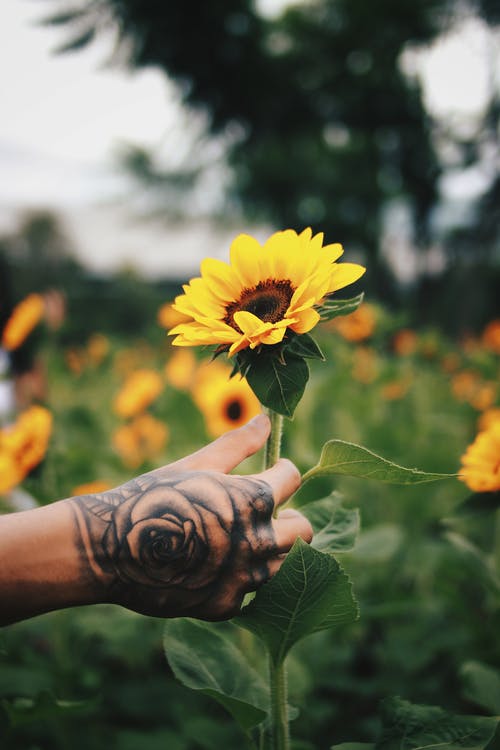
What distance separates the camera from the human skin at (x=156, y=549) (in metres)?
0.59

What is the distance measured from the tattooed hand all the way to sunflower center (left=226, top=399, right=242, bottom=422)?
102cm

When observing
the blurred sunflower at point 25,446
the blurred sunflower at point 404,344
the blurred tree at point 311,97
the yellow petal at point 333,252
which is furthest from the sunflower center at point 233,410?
the blurred tree at point 311,97

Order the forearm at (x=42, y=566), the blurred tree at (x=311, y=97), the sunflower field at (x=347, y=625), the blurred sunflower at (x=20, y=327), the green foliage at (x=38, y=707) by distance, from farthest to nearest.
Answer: the blurred tree at (x=311, y=97), the blurred sunflower at (x=20, y=327), the sunflower field at (x=347, y=625), the green foliage at (x=38, y=707), the forearm at (x=42, y=566)

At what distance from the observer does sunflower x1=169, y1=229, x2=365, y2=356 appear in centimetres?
64

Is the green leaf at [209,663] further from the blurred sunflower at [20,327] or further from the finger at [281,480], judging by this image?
the blurred sunflower at [20,327]

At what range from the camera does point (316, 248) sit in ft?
2.22

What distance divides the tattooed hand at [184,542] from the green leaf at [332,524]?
0.11 m

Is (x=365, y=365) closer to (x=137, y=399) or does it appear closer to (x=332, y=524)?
(x=137, y=399)

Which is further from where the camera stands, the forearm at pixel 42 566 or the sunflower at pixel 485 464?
the sunflower at pixel 485 464

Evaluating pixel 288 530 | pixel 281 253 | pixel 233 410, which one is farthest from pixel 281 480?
pixel 233 410

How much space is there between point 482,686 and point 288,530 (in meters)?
0.53

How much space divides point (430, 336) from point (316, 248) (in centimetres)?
243

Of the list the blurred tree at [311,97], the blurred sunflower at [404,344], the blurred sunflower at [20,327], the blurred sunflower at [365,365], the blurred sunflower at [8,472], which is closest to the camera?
the blurred sunflower at [8,472]

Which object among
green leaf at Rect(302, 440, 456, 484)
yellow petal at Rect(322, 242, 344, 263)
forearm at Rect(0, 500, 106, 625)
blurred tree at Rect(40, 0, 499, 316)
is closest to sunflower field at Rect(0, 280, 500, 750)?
green leaf at Rect(302, 440, 456, 484)
